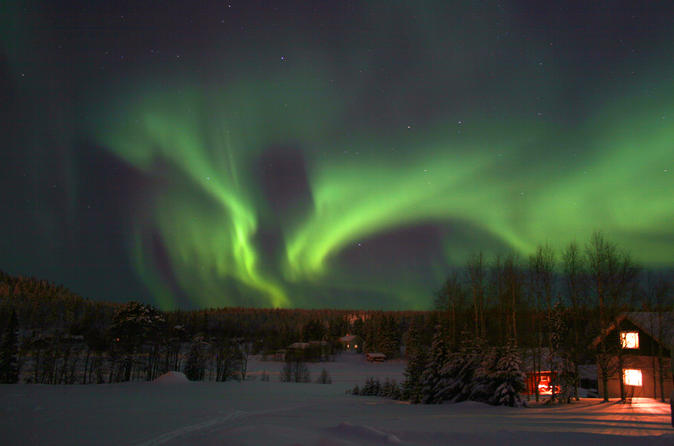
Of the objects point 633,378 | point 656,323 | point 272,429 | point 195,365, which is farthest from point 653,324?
point 195,365

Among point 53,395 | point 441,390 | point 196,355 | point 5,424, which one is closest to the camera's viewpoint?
point 5,424

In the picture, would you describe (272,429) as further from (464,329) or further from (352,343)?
(352,343)

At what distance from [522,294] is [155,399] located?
27915 mm

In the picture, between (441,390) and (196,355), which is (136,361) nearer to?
(196,355)

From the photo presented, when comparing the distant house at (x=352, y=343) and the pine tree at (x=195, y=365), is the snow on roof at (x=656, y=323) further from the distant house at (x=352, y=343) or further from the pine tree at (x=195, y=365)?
the distant house at (x=352, y=343)

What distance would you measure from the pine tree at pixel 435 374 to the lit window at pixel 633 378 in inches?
512

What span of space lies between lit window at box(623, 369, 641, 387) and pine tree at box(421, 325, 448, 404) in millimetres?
13016

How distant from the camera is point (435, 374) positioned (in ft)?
120

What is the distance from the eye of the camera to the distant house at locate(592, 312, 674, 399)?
30766 millimetres

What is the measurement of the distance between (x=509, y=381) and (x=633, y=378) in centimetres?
1268

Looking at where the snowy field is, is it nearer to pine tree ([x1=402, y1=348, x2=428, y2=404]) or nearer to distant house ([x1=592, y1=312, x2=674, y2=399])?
distant house ([x1=592, y1=312, x2=674, y2=399])

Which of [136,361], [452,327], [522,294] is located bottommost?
[136,361]

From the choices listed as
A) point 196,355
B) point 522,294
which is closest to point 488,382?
point 522,294

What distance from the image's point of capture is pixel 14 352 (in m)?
49.5
